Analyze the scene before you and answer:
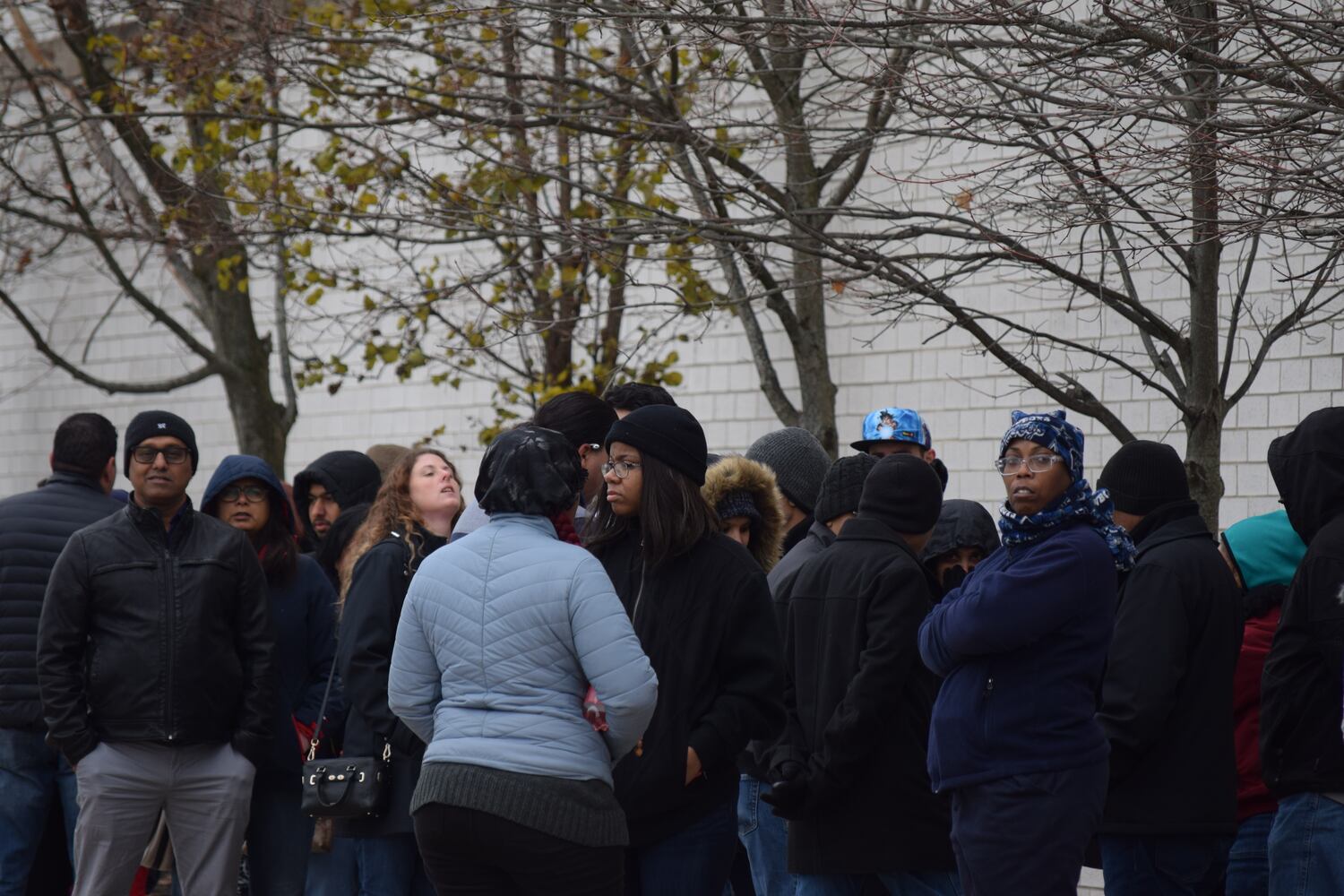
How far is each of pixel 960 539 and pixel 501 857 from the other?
279cm

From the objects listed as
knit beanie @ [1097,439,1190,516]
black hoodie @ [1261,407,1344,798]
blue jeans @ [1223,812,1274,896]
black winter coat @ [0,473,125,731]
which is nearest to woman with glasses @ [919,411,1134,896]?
black hoodie @ [1261,407,1344,798]

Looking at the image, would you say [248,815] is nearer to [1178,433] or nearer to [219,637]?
[219,637]

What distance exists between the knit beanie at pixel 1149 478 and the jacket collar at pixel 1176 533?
0.39ft

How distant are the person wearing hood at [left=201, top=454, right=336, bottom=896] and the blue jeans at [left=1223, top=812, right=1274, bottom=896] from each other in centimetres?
351

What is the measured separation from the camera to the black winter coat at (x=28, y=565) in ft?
22.5

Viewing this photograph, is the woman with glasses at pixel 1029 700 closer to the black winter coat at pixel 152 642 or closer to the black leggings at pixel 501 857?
the black leggings at pixel 501 857

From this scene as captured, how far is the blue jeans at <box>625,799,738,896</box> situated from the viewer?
4508 mm

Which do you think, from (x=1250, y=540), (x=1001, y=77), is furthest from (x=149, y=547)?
(x=1250, y=540)

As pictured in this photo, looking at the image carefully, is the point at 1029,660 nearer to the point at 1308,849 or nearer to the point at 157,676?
the point at 1308,849

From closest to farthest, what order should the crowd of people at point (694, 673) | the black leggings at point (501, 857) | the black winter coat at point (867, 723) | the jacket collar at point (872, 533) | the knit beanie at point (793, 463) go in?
the black leggings at point (501, 857), the crowd of people at point (694, 673), the black winter coat at point (867, 723), the jacket collar at point (872, 533), the knit beanie at point (793, 463)

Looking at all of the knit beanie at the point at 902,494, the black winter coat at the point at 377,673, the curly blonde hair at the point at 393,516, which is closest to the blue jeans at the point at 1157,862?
the knit beanie at the point at 902,494

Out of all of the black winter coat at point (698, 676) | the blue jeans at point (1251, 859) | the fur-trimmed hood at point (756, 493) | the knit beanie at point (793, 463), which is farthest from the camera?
the knit beanie at point (793, 463)

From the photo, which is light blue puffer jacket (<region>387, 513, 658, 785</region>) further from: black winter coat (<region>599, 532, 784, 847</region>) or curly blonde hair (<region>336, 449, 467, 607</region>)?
curly blonde hair (<region>336, 449, 467, 607</region>)

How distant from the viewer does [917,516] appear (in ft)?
17.5
